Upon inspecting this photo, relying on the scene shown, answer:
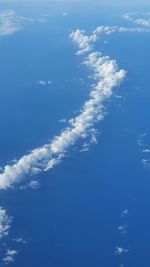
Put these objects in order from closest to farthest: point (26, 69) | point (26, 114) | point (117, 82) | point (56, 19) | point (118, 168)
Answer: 1. point (118, 168)
2. point (26, 114)
3. point (117, 82)
4. point (26, 69)
5. point (56, 19)

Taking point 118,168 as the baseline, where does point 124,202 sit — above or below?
below

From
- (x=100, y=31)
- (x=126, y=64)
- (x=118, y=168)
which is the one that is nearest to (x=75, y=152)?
(x=118, y=168)

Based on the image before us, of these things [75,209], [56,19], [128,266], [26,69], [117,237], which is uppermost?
[56,19]

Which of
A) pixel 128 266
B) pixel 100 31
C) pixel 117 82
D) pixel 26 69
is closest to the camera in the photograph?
pixel 128 266

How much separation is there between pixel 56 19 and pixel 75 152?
127 metres

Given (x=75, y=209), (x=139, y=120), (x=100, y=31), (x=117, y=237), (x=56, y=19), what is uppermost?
(x=56, y=19)

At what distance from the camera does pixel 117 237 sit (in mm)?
62875

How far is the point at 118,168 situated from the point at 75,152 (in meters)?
8.85

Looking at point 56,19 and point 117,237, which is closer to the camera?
point 117,237

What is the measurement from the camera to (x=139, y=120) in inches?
3915

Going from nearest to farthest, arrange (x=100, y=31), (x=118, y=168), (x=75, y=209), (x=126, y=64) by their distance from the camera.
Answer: (x=75, y=209)
(x=118, y=168)
(x=126, y=64)
(x=100, y=31)

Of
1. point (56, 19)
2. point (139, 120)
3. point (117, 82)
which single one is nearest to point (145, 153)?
point (139, 120)

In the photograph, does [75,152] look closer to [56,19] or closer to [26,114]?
[26,114]

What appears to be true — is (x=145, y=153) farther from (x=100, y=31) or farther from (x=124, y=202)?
(x=100, y=31)
